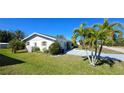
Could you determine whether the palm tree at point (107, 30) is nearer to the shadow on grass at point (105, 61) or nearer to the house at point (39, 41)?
the shadow on grass at point (105, 61)

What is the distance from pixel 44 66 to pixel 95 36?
316 centimetres

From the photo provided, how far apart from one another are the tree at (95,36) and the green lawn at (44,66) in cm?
74

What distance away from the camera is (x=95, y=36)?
8070 mm

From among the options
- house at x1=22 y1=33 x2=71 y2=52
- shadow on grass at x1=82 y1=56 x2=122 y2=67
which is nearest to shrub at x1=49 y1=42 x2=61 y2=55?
house at x1=22 y1=33 x2=71 y2=52

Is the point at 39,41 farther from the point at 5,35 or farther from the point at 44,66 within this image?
the point at 44,66

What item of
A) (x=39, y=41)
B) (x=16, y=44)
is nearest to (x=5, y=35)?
(x=16, y=44)

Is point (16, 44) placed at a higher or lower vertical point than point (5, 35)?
lower

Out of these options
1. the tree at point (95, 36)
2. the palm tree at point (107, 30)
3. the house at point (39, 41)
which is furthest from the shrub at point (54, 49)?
the palm tree at point (107, 30)

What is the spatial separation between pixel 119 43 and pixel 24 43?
20.6 feet

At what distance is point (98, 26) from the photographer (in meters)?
8.07

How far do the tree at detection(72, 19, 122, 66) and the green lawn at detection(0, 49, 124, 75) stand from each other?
0.74 metres

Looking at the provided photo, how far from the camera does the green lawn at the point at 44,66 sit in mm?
7418
